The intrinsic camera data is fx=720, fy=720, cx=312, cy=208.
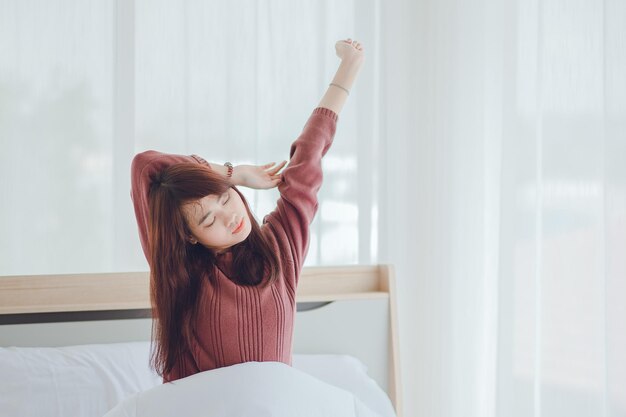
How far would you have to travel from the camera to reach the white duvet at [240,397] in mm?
1167

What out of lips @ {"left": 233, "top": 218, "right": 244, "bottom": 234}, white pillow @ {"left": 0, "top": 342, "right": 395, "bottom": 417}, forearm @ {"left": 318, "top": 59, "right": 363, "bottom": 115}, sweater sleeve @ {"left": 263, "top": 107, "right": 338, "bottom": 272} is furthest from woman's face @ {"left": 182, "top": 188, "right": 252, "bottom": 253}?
white pillow @ {"left": 0, "top": 342, "right": 395, "bottom": 417}

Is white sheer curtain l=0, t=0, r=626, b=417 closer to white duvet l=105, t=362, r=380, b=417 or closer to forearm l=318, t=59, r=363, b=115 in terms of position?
forearm l=318, t=59, r=363, b=115

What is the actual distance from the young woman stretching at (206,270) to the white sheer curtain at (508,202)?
683 millimetres

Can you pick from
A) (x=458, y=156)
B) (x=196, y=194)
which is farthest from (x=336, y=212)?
(x=196, y=194)

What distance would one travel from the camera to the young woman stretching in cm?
124

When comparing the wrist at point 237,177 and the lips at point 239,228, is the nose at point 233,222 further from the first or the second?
the wrist at point 237,177

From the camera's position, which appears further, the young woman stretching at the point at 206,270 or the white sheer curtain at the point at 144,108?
the white sheer curtain at the point at 144,108

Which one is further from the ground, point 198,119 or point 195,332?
point 198,119

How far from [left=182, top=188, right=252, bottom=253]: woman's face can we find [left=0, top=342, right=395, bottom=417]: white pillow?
18.4 inches

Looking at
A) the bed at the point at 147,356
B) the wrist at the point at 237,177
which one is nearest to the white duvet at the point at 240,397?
the bed at the point at 147,356

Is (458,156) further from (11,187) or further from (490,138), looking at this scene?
(11,187)

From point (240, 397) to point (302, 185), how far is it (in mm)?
437

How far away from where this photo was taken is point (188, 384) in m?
1.22

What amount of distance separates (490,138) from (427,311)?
0.60 m
